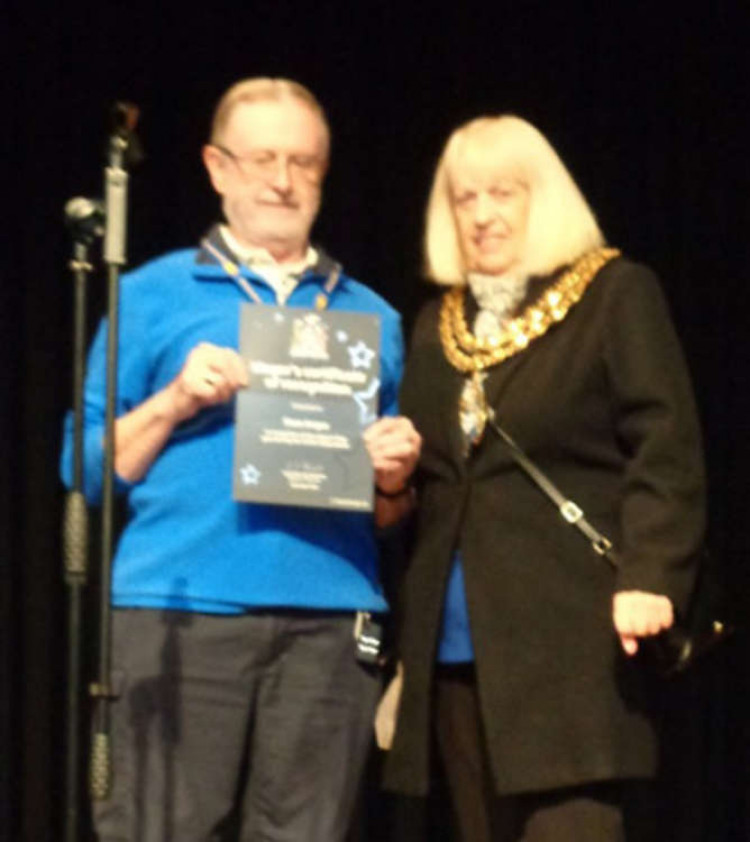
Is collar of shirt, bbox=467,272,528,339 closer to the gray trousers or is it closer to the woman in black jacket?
the woman in black jacket

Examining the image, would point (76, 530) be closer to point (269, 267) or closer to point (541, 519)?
point (269, 267)

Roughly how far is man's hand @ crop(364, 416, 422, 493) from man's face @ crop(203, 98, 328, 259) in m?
0.27

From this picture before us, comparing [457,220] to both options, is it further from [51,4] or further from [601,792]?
[51,4]

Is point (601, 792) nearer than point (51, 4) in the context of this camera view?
Yes

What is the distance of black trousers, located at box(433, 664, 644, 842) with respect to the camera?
2.09 m

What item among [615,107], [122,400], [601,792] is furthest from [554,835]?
[615,107]

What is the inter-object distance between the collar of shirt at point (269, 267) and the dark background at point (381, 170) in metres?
0.70

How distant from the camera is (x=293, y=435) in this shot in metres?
2.09

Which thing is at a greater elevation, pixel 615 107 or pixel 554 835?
pixel 615 107

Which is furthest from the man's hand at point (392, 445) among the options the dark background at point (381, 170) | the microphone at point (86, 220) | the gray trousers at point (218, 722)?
the dark background at point (381, 170)

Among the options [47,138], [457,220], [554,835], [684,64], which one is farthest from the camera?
[684,64]

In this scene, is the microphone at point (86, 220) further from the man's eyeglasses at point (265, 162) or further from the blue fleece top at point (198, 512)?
the man's eyeglasses at point (265, 162)

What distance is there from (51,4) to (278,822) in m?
1.49

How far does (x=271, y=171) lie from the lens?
2.17 meters
